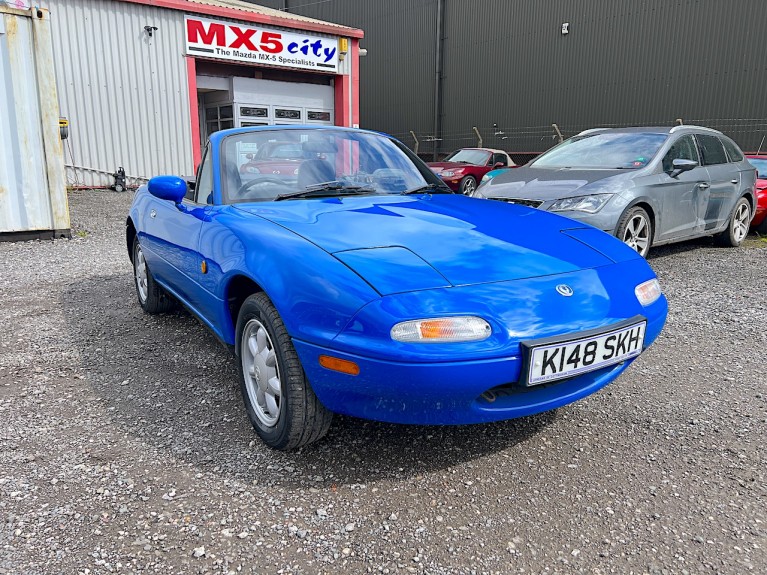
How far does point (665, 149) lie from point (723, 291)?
1777 millimetres

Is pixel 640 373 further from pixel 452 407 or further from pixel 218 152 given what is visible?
pixel 218 152

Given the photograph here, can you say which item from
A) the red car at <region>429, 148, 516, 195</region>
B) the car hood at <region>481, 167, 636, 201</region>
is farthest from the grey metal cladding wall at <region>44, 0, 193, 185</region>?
the car hood at <region>481, 167, 636, 201</region>

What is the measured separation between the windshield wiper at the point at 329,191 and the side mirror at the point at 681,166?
4070 millimetres

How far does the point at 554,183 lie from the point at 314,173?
3373 mm

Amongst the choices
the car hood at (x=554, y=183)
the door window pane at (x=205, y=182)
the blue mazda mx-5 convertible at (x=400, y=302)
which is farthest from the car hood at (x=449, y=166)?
the blue mazda mx-5 convertible at (x=400, y=302)

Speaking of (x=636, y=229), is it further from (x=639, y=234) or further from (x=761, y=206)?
(x=761, y=206)

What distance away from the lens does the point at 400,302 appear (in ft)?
6.60

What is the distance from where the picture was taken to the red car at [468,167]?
566 inches

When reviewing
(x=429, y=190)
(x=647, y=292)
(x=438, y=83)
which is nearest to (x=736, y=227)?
(x=429, y=190)

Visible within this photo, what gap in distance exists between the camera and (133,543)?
194cm

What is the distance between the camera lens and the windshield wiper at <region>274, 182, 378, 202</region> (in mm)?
3143

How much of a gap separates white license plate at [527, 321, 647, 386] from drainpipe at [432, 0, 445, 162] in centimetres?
2245

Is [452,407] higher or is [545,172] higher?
[545,172]

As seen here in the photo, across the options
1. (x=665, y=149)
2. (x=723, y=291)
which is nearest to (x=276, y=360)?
(x=723, y=291)
